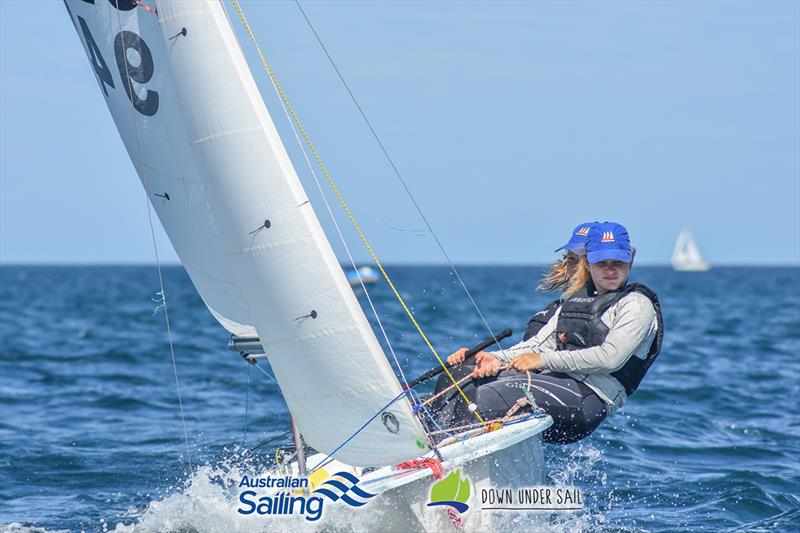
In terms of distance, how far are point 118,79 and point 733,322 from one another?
20460 millimetres

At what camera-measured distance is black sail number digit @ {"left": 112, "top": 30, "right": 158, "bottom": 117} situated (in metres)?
5.68

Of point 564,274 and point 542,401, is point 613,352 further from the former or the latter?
point 564,274

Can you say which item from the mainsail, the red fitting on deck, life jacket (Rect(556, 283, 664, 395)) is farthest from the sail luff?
life jacket (Rect(556, 283, 664, 395))

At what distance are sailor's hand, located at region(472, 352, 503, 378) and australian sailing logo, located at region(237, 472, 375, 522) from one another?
2.92ft

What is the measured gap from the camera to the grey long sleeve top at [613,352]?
5438mm

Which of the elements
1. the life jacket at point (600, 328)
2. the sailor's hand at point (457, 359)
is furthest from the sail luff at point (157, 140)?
the life jacket at point (600, 328)

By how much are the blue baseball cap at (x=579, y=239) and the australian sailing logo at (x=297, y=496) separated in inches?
71.4

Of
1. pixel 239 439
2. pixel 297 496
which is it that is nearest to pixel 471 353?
pixel 297 496

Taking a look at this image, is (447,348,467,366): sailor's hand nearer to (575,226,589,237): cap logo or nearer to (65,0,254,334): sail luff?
(575,226,589,237): cap logo

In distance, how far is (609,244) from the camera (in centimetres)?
569

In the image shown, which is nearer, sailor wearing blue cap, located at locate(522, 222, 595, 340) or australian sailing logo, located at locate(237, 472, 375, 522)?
australian sailing logo, located at locate(237, 472, 375, 522)

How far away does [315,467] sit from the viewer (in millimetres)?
5488

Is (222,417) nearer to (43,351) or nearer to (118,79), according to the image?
(118,79)

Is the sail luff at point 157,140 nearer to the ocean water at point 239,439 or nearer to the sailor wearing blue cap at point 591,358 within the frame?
the ocean water at point 239,439
